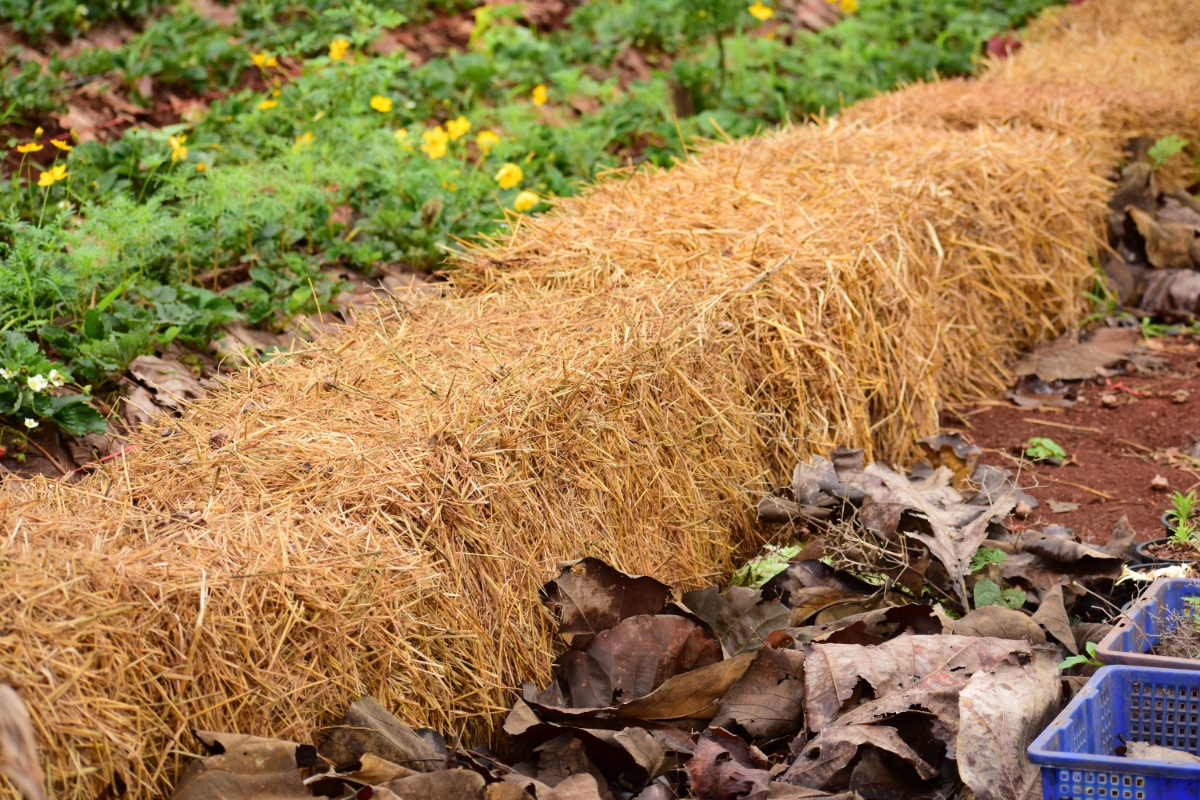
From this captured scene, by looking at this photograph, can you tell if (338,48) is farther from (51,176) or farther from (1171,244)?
(1171,244)

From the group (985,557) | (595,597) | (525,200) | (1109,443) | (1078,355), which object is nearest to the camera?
(595,597)

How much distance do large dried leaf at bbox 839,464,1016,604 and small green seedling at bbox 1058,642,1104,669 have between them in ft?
1.15

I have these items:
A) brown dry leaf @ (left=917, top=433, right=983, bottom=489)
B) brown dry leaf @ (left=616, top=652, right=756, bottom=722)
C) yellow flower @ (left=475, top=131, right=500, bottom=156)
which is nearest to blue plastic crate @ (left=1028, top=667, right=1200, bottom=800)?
brown dry leaf @ (left=616, top=652, right=756, bottom=722)

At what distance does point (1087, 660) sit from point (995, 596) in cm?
39

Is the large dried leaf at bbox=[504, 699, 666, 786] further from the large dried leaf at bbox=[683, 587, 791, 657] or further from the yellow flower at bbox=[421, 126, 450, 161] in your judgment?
the yellow flower at bbox=[421, 126, 450, 161]

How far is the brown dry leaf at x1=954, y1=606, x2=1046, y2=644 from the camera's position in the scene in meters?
2.36

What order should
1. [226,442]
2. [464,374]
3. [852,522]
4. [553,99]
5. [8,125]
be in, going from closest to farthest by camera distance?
[226,442], [464,374], [852,522], [8,125], [553,99]

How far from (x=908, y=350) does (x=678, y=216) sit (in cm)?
91

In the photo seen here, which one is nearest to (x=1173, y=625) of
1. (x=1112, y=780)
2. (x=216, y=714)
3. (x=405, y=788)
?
(x=1112, y=780)

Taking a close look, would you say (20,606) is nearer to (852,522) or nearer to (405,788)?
(405,788)

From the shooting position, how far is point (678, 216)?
12.5 feet

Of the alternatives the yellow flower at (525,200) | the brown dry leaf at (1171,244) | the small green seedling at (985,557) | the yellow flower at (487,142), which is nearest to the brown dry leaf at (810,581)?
the small green seedling at (985,557)

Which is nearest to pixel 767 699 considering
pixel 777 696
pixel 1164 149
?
pixel 777 696

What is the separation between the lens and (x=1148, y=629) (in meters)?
2.27
